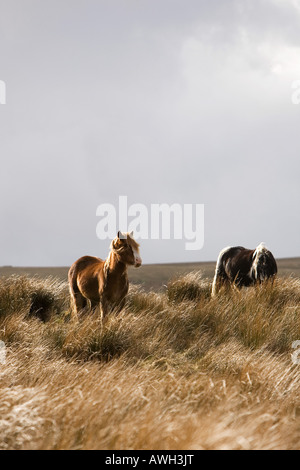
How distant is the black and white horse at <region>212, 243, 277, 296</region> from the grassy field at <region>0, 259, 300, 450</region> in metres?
0.81

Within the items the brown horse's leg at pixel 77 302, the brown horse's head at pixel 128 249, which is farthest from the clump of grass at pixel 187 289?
the brown horse's head at pixel 128 249

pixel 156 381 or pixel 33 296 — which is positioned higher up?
pixel 156 381

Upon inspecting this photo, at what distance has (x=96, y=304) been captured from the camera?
7957 millimetres

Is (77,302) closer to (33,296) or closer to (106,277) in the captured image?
(106,277)

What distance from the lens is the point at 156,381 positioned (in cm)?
462

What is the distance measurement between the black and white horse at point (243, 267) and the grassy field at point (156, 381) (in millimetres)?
814

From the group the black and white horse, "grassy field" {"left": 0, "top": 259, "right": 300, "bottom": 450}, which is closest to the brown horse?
"grassy field" {"left": 0, "top": 259, "right": 300, "bottom": 450}

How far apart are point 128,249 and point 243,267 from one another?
15.4 ft

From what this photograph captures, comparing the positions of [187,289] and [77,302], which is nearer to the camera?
[77,302]

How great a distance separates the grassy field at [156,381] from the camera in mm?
3377

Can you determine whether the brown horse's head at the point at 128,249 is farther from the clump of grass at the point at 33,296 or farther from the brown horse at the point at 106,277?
the clump of grass at the point at 33,296

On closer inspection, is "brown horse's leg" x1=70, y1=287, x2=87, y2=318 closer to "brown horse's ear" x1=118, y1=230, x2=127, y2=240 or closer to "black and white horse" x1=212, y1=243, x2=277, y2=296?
"brown horse's ear" x1=118, y1=230, x2=127, y2=240

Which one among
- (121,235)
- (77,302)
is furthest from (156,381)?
(77,302)

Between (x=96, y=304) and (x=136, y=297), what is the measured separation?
2.18 metres
